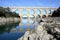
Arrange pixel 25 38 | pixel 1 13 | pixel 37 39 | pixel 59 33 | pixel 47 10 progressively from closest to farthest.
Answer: pixel 59 33, pixel 37 39, pixel 25 38, pixel 1 13, pixel 47 10

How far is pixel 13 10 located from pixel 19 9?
3.99m

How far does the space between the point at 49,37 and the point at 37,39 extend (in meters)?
1.40

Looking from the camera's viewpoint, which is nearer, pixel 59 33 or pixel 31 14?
pixel 59 33

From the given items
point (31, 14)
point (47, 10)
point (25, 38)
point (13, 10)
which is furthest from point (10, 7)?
point (25, 38)

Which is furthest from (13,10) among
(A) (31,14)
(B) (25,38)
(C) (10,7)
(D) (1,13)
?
(B) (25,38)

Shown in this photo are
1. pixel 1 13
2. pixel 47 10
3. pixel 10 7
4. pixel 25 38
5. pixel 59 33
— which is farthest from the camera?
pixel 47 10

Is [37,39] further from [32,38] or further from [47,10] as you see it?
[47,10]

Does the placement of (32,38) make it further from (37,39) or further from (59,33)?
(59,33)

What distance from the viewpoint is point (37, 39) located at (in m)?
15.3

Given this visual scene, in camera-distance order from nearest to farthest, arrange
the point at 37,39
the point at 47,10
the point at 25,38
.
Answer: the point at 37,39
the point at 25,38
the point at 47,10

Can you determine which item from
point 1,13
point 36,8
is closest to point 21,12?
point 36,8

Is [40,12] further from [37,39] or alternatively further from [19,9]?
[37,39]

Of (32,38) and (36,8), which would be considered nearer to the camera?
(32,38)

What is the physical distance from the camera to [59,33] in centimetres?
1384
